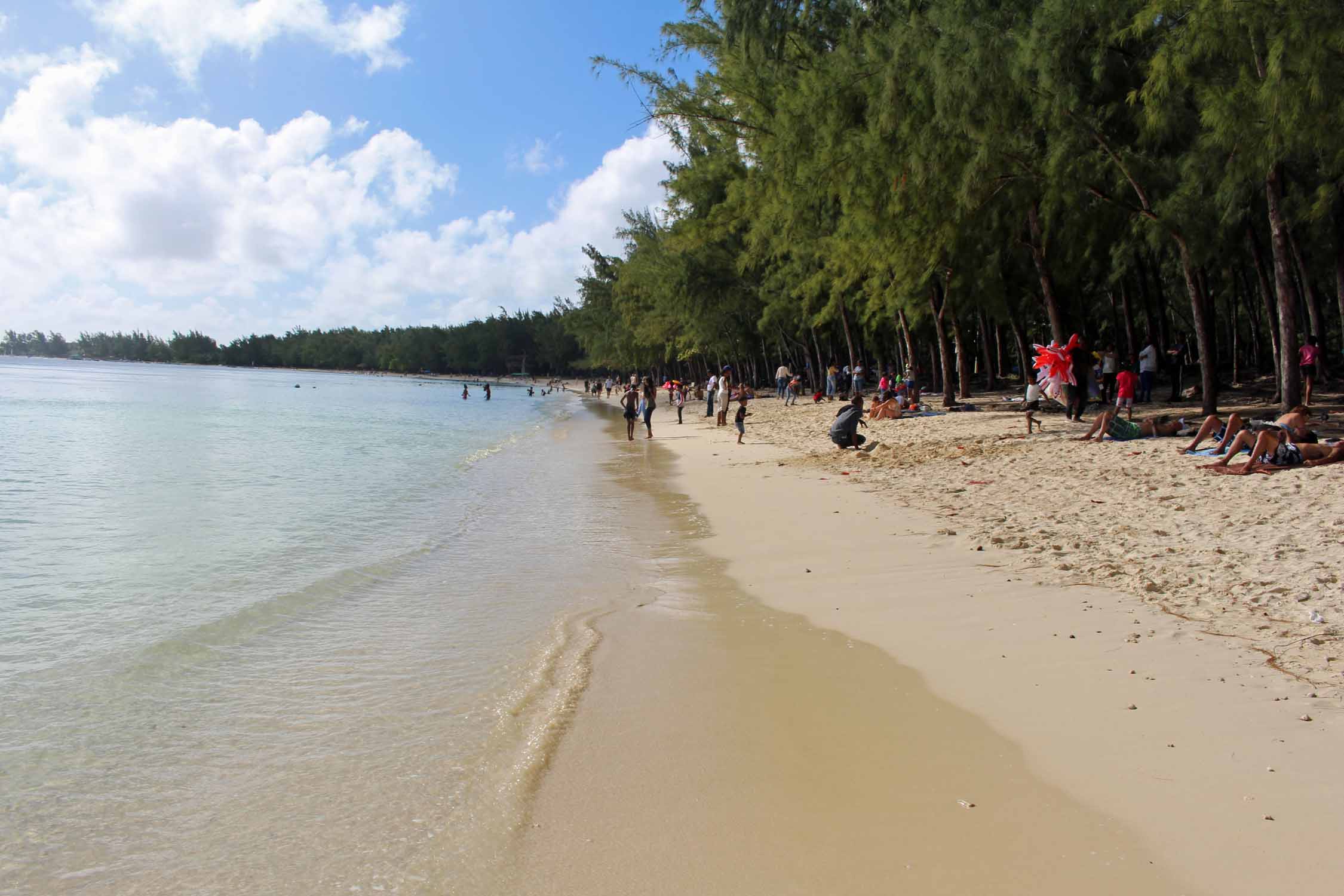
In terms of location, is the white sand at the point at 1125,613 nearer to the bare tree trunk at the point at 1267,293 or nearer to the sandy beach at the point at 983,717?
the sandy beach at the point at 983,717

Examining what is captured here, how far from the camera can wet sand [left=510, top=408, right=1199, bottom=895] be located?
11.1ft

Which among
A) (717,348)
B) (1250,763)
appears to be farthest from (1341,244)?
(717,348)

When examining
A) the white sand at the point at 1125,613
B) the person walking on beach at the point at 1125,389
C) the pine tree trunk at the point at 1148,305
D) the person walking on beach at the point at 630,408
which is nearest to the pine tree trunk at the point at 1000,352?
the pine tree trunk at the point at 1148,305

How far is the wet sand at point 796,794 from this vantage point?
3381 millimetres

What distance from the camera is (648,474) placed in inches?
714

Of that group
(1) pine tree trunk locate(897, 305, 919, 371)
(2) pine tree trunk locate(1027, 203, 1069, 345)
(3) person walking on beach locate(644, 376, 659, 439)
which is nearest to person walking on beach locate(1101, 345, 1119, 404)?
(2) pine tree trunk locate(1027, 203, 1069, 345)

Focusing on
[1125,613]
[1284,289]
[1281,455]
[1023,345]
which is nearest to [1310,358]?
[1284,289]

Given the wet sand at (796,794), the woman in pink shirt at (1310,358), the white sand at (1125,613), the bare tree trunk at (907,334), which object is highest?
Result: the bare tree trunk at (907,334)

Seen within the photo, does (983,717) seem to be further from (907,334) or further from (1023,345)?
(1023,345)

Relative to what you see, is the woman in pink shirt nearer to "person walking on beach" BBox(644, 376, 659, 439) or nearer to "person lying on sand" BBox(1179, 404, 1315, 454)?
"person lying on sand" BBox(1179, 404, 1315, 454)

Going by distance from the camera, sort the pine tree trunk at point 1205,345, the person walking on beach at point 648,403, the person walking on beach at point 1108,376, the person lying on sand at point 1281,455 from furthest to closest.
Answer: the person walking on beach at point 648,403
the person walking on beach at point 1108,376
the pine tree trunk at point 1205,345
the person lying on sand at point 1281,455

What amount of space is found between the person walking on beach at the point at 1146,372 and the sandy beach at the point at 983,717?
1333cm

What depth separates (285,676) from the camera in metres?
6.16

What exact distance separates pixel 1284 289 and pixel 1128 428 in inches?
122
